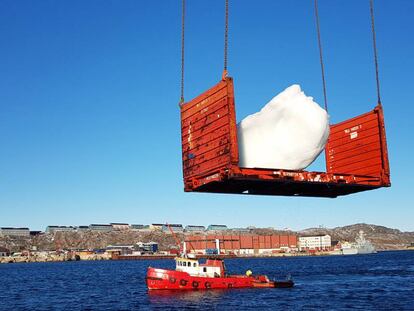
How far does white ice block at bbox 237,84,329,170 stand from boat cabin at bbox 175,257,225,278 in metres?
51.6

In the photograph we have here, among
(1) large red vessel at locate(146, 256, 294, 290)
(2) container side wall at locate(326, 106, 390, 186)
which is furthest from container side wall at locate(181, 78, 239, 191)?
(1) large red vessel at locate(146, 256, 294, 290)

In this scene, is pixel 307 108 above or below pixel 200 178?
above

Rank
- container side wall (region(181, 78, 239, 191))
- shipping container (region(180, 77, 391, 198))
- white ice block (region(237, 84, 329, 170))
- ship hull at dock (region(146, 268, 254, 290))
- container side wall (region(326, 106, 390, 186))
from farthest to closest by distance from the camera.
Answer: ship hull at dock (region(146, 268, 254, 290))
container side wall (region(326, 106, 390, 186))
white ice block (region(237, 84, 329, 170))
container side wall (region(181, 78, 239, 191))
shipping container (region(180, 77, 391, 198))

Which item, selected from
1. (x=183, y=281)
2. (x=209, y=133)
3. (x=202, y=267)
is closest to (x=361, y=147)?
(x=209, y=133)

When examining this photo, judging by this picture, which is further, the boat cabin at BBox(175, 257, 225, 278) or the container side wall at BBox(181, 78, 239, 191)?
the boat cabin at BBox(175, 257, 225, 278)

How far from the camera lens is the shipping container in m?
16.8

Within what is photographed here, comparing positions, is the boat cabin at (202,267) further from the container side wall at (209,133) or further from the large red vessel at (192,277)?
the container side wall at (209,133)

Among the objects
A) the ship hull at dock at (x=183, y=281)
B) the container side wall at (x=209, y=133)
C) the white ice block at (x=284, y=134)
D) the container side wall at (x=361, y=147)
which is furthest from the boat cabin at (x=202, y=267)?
the white ice block at (x=284, y=134)

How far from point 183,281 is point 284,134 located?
172 ft

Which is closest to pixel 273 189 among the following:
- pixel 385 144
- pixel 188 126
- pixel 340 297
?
pixel 188 126

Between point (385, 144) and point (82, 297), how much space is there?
58.4 metres

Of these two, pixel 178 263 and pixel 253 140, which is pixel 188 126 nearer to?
pixel 253 140

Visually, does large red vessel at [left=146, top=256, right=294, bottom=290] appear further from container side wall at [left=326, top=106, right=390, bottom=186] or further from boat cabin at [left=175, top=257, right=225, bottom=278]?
container side wall at [left=326, top=106, right=390, bottom=186]

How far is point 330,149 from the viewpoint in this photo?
2431 cm
